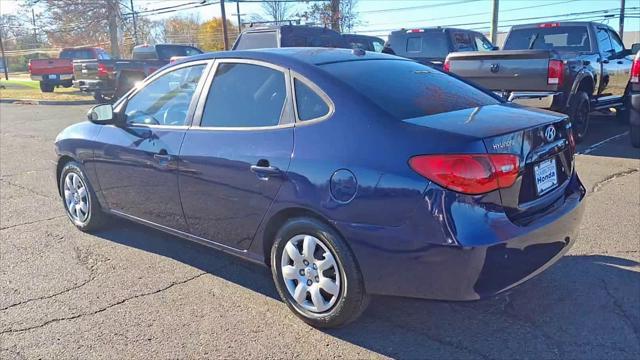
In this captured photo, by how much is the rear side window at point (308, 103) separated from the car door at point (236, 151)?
72mm

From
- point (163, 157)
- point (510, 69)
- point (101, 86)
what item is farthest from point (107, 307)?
point (101, 86)

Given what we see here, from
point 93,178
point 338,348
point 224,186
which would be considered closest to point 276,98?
point 224,186

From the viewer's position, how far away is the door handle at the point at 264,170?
127 inches

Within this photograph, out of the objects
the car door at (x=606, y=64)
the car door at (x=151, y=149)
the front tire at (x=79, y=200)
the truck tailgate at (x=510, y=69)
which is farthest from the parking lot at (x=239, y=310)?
the car door at (x=606, y=64)

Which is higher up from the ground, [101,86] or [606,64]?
[606,64]

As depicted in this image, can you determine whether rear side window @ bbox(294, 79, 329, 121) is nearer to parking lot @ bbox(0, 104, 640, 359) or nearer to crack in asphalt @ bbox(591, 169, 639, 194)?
parking lot @ bbox(0, 104, 640, 359)

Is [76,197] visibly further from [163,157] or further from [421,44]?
[421,44]

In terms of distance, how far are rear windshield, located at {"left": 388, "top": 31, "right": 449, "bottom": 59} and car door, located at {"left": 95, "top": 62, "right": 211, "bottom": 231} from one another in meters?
9.39

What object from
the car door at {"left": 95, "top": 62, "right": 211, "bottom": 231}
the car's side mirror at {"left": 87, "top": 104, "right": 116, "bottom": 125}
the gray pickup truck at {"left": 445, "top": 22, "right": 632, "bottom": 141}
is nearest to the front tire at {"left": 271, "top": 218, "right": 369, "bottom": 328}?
the car door at {"left": 95, "top": 62, "right": 211, "bottom": 231}

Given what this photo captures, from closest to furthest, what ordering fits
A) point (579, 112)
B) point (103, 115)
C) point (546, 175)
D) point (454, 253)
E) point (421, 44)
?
point (454, 253) < point (546, 175) < point (103, 115) < point (579, 112) < point (421, 44)

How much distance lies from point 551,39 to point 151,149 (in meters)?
8.37

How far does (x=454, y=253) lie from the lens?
267 centimetres

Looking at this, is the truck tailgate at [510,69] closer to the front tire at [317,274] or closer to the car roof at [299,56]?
the car roof at [299,56]

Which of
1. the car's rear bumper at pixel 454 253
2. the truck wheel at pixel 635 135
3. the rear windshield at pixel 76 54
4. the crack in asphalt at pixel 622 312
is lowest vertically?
the crack in asphalt at pixel 622 312
